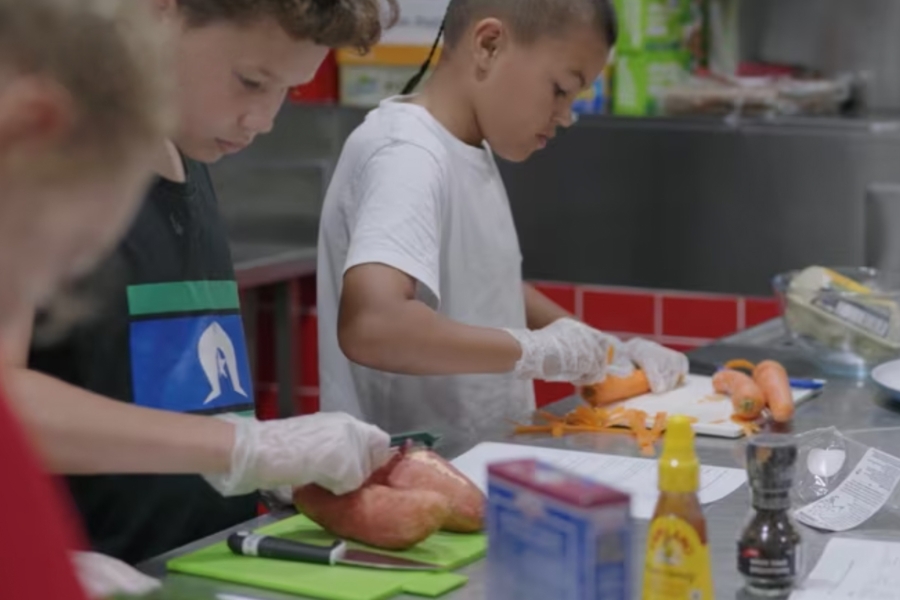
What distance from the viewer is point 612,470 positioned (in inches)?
74.6

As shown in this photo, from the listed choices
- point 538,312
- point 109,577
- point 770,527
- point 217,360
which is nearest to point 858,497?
point 770,527

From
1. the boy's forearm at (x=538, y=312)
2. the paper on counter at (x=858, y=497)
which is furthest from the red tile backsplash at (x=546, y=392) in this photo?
the paper on counter at (x=858, y=497)

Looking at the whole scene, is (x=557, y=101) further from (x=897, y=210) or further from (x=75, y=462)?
(x=897, y=210)

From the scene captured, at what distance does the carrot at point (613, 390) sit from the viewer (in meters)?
2.24

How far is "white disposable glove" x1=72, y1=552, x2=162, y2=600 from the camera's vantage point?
1353 millimetres

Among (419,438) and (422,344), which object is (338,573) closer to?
(419,438)

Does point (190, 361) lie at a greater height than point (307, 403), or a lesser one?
greater

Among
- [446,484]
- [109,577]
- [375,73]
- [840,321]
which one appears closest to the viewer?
[109,577]

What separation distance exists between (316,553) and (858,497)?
62 centimetres

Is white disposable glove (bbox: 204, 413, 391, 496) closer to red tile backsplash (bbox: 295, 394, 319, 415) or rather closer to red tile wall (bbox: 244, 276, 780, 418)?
red tile wall (bbox: 244, 276, 780, 418)

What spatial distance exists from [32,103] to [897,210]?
284cm

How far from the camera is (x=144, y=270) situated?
1.76m

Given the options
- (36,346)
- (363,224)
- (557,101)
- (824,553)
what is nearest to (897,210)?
(557,101)

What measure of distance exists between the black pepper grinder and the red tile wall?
74.7 inches
